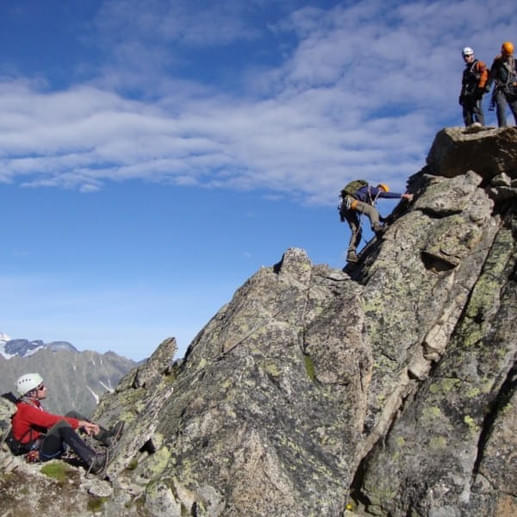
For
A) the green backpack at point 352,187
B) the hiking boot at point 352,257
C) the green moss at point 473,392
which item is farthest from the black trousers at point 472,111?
the green moss at point 473,392

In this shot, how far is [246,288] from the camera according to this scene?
23.2m

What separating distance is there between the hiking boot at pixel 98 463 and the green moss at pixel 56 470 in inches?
29.0

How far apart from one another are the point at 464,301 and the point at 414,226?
4516 millimetres

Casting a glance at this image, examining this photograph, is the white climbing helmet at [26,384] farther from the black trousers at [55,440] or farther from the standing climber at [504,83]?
the standing climber at [504,83]

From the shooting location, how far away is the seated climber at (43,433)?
15914 millimetres

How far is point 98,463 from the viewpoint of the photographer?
52.5 ft

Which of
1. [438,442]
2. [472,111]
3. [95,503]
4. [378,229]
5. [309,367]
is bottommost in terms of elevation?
[438,442]

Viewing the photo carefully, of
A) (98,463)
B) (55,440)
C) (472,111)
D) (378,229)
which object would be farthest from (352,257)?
(55,440)

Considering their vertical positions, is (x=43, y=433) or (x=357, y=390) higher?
(x=43, y=433)

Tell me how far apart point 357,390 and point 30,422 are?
35.7ft

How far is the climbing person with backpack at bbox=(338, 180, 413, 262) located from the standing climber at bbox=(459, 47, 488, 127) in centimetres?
580

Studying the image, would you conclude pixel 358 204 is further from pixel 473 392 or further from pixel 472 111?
pixel 473 392

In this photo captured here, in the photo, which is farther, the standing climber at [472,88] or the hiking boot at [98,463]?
the standing climber at [472,88]

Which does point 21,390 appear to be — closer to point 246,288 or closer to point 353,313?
point 246,288
